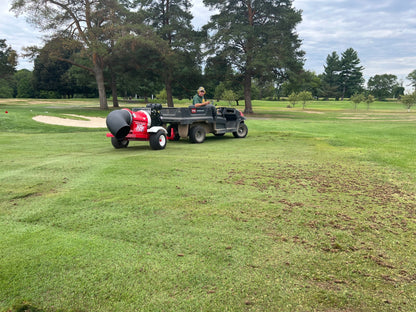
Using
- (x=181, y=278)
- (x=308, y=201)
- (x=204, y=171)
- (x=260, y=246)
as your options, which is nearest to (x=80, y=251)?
(x=181, y=278)

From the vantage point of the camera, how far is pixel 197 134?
10.5 m

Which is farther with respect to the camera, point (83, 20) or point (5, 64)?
A: point (5, 64)

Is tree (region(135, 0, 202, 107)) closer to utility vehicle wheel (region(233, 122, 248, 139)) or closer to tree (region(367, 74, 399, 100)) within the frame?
utility vehicle wheel (region(233, 122, 248, 139))

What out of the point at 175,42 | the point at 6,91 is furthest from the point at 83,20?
the point at 6,91

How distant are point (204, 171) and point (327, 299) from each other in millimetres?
3952

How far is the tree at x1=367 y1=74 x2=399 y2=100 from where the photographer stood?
111 metres

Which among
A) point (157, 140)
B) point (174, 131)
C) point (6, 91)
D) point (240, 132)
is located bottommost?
point (240, 132)

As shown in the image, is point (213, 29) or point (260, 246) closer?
point (260, 246)

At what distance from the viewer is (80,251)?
2.70 m

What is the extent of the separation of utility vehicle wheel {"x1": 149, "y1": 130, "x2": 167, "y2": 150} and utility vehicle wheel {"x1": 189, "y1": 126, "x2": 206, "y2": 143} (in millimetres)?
1586

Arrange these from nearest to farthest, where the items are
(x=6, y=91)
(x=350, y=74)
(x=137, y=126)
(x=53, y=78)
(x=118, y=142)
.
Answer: (x=137, y=126), (x=118, y=142), (x=53, y=78), (x=6, y=91), (x=350, y=74)

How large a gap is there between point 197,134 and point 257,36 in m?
26.1

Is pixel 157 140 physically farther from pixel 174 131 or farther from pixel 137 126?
pixel 174 131

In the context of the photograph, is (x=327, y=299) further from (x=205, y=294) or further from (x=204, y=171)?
(x=204, y=171)
